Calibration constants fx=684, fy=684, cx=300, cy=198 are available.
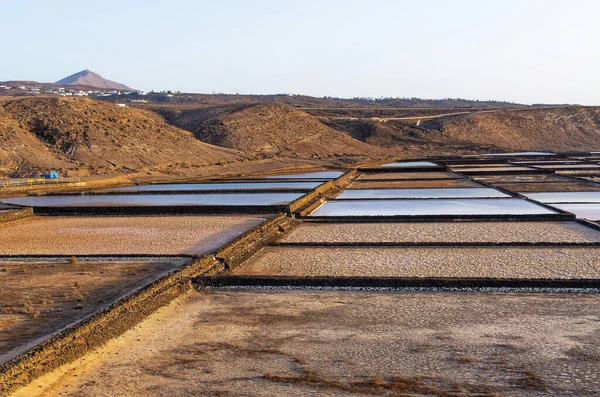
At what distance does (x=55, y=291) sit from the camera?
954cm

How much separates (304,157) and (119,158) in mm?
14907

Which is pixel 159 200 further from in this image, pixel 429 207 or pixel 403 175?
pixel 403 175

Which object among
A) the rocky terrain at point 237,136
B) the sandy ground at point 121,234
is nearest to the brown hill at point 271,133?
the rocky terrain at point 237,136

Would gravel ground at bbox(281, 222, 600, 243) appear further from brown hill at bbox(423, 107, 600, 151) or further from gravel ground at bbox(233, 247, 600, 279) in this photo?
brown hill at bbox(423, 107, 600, 151)

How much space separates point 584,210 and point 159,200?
12290 mm

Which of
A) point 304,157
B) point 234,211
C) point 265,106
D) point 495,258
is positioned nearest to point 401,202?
point 234,211

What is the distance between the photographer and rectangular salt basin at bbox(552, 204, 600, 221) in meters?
16.7

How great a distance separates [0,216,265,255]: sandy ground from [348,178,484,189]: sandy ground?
33.9 ft

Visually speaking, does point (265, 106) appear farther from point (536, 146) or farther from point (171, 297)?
point (171, 297)

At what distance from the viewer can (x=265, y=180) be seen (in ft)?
94.0

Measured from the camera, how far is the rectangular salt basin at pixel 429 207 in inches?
690

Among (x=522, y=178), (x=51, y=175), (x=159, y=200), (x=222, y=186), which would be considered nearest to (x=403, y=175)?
(x=522, y=178)

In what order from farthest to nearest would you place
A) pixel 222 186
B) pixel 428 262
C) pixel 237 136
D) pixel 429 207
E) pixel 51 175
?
pixel 237 136 → pixel 51 175 → pixel 222 186 → pixel 429 207 → pixel 428 262

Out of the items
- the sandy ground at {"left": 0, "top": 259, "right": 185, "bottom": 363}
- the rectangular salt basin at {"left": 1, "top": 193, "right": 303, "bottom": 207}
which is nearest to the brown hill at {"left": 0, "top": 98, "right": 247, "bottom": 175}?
the rectangular salt basin at {"left": 1, "top": 193, "right": 303, "bottom": 207}
